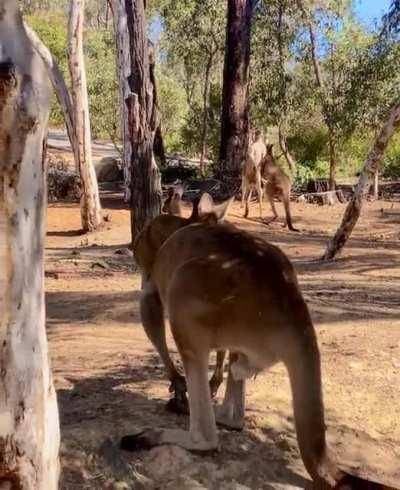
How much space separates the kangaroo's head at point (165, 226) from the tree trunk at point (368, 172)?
246 inches

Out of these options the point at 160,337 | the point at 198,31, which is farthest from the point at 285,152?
the point at 160,337

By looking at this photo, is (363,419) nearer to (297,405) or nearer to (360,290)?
(297,405)

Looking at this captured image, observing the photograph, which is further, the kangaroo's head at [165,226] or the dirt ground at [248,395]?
the kangaroo's head at [165,226]

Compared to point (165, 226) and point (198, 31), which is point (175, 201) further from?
point (198, 31)

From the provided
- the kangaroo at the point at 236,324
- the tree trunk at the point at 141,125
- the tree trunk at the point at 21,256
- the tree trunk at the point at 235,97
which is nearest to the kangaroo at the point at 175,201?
the kangaroo at the point at 236,324

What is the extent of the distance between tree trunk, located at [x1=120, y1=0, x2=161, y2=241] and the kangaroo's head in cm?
562

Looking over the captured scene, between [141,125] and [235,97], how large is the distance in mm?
11661

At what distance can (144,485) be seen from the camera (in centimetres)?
371

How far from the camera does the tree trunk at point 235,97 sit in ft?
71.2

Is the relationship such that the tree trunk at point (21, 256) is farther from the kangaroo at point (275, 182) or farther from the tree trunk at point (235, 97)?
the tree trunk at point (235, 97)

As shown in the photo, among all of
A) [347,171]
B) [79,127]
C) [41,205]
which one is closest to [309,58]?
[347,171]

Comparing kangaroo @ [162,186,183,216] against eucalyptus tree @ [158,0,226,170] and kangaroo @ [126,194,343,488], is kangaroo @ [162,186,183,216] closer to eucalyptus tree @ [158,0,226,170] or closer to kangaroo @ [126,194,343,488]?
kangaroo @ [126,194,343,488]

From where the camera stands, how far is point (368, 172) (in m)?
11.2

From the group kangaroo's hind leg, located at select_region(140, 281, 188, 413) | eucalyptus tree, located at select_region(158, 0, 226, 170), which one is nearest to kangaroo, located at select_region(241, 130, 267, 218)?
eucalyptus tree, located at select_region(158, 0, 226, 170)
